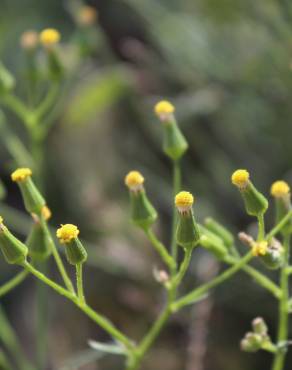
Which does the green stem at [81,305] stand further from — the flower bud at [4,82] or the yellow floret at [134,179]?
the flower bud at [4,82]

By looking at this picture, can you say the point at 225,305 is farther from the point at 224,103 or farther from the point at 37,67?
the point at 37,67

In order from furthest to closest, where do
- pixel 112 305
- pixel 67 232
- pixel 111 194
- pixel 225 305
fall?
1. pixel 111 194
2. pixel 112 305
3. pixel 225 305
4. pixel 67 232

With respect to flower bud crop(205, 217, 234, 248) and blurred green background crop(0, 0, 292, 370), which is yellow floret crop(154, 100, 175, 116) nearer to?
flower bud crop(205, 217, 234, 248)

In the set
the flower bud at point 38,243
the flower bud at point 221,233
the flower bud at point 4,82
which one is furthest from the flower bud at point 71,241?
the flower bud at point 4,82

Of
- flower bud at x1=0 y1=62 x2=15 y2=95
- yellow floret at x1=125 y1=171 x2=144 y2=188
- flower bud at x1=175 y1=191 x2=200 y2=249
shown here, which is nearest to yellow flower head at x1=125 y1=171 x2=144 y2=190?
yellow floret at x1=125 y1=171 x2=144 y2=188

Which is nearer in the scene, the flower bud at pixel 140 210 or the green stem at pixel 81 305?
the green stem at pixel 81 305

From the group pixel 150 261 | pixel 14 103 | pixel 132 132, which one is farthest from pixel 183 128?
pixel 14 103
